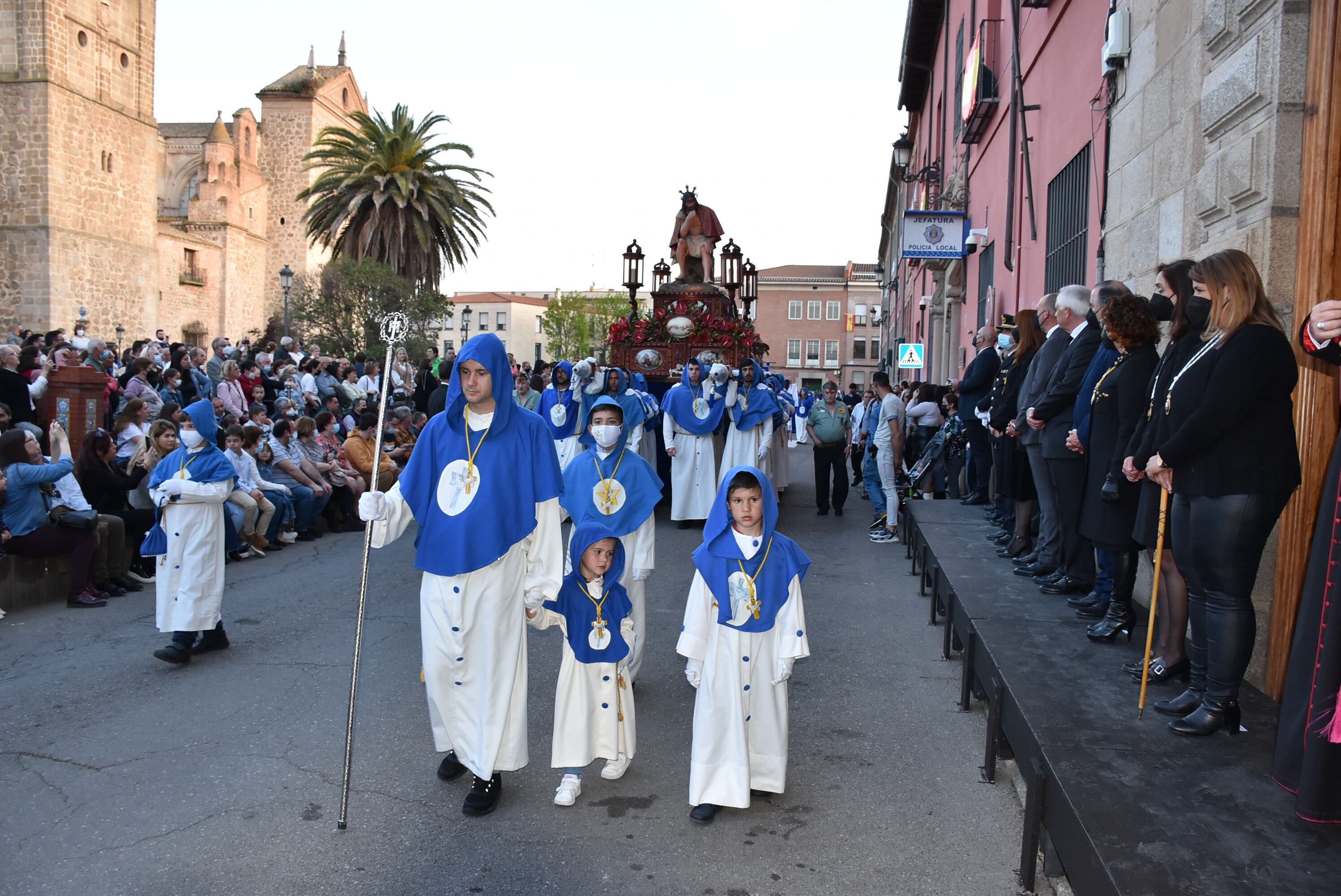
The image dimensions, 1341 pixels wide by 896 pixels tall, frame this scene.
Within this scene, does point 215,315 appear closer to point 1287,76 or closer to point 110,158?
point 110,158

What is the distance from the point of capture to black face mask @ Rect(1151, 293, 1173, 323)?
5402 mm

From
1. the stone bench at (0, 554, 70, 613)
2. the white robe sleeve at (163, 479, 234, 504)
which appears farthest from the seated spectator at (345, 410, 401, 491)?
the white robe sleeve at (163, 479, 234, 504)

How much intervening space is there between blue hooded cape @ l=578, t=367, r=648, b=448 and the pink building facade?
4.58 m

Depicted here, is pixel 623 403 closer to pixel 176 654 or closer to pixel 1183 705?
pixel 176 654

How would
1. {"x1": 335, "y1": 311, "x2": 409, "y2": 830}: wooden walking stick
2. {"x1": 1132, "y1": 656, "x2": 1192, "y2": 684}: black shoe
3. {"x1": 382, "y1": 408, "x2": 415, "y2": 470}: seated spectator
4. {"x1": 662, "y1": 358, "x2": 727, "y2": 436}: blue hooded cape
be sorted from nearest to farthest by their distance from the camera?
{"x1": 335, "y1": 311, "x2": 409, "y2": 830}: wooden walking stick → {"x1": 1132, "y1": 656, "x2": 1192, "y2": 684}: black shoe → {"x1": 662, "y1": 358, "x2": 727, "y2": 436}: blue hooded cape → {"x1": 382, "y1": 408, "x2": 415, "y2": 470}: seated spectator

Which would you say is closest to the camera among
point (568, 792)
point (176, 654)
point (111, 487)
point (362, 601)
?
point (362, 601)

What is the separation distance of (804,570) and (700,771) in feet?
3.16

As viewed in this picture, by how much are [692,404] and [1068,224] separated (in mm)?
4806

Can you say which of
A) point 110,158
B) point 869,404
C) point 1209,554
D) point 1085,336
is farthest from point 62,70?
point 1209,554

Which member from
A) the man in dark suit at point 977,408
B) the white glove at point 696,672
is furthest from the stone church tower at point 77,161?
the white glove at point 696,672

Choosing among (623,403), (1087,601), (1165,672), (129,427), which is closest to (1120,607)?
(1087,601)

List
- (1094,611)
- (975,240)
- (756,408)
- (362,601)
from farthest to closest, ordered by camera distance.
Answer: (975,240) < (756,408) < (1094,611) < (362,601)

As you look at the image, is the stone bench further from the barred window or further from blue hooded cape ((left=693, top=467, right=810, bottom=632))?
the barred window

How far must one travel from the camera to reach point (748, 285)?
58.0 feet
